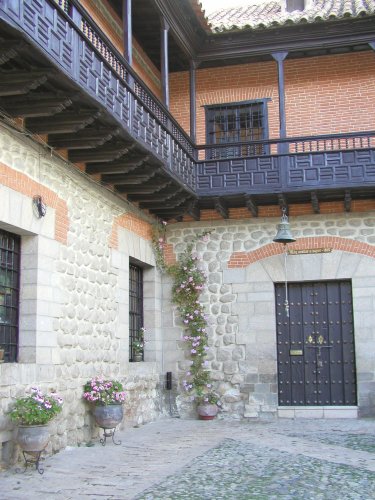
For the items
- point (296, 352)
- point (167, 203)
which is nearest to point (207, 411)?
point (296, 352)

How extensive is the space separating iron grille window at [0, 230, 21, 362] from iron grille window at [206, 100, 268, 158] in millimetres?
5681

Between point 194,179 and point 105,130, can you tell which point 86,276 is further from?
point 194,179

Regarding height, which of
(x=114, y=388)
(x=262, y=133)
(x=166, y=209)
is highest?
(x=262, y=133)

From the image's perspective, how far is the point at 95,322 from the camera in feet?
28.9

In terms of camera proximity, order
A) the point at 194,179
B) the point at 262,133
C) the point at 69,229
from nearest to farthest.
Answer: the point at 69,229 < the point at 194,179 < the point at 262,133

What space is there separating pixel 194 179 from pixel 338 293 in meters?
3.20

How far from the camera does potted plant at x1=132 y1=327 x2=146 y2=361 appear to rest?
418 inches

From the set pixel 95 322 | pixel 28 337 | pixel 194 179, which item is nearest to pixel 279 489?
pixel 28 337

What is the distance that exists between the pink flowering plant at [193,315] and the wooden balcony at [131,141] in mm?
896

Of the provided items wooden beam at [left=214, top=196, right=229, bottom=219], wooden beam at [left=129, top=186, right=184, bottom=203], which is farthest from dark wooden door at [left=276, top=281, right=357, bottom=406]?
wooden beam at [left=129, top=186, right=184, bottom=203]

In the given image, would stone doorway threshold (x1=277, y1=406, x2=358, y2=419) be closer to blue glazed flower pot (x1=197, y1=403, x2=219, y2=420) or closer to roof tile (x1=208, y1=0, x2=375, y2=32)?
blue glazed flower pot (x1=197, y1=403, x2=219, y2=420)

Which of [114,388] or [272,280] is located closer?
[114,388]

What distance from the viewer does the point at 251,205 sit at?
1100 centimetres

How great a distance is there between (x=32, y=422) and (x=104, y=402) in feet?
6.18
